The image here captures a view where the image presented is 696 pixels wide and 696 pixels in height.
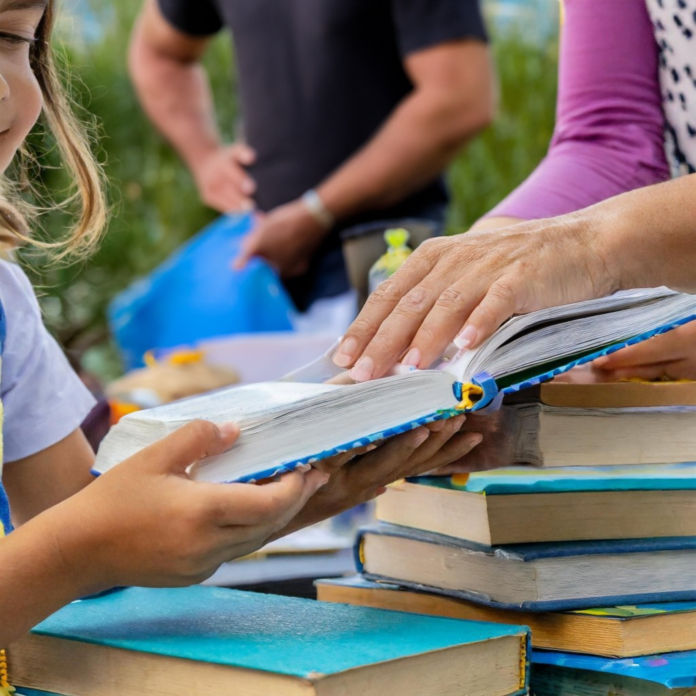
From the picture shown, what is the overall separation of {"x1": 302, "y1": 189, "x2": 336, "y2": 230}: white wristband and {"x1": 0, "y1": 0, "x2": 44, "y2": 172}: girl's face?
137 centimetres

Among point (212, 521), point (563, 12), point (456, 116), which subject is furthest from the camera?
point (456, 116)

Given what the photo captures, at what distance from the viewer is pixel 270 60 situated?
7.83 feet

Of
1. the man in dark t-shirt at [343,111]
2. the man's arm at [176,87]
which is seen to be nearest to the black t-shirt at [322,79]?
the man in dark t-shirt at [343,111]

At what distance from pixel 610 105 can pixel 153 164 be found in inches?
156

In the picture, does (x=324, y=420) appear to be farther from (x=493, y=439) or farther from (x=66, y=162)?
(x=66, y=162)

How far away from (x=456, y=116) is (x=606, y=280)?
162 cm

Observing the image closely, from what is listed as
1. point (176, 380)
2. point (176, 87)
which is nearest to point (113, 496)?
point (176, 380)

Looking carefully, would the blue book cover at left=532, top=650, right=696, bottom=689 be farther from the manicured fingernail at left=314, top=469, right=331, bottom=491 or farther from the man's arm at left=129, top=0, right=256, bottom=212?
the man's arm at left=129, top=0, right=256, bottom=212

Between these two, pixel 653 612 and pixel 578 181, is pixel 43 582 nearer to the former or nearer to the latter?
pixel 653 612

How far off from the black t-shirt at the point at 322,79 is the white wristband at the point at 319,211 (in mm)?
55

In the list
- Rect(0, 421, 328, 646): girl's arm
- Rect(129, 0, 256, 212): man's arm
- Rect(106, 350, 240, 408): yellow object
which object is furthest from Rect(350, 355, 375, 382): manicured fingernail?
Rect(129, 0, 256, 212): man's arm

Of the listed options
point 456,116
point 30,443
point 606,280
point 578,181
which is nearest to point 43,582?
point 30,443

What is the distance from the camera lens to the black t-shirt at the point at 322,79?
7.34 ft

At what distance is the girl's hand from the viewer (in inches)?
25.7
